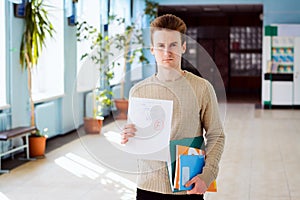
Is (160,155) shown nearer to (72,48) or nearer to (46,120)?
Answer: (46,120)

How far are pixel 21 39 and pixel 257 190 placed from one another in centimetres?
399

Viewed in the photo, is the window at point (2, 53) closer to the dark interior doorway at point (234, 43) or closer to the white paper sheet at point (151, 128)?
the white paper sheet at point (151, 128)

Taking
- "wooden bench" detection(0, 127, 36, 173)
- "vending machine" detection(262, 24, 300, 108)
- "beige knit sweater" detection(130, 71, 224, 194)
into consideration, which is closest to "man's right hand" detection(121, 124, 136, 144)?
"beige knit sweater" detection(130, 71, 224, 194)

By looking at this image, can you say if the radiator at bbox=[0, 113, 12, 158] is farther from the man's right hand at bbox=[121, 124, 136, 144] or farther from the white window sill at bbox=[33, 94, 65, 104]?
the man's right hand at bbox=[121, 124, 136, 144]

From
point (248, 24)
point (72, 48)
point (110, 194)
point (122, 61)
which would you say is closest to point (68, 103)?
point (72, 48)

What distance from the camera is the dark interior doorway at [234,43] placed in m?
21.4

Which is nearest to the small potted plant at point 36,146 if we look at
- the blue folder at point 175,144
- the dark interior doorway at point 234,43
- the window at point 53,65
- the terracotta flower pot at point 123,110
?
the window at point 53,65

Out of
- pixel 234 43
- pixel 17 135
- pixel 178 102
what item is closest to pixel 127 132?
pixel 178 102

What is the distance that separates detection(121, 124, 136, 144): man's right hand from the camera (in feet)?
6.45

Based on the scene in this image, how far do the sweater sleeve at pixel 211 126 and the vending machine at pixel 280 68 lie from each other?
13698 mm

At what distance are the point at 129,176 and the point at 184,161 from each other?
474cm

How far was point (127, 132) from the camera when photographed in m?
1.96

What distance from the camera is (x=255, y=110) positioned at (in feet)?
49.1

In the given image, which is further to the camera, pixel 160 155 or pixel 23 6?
pixel 23 6
